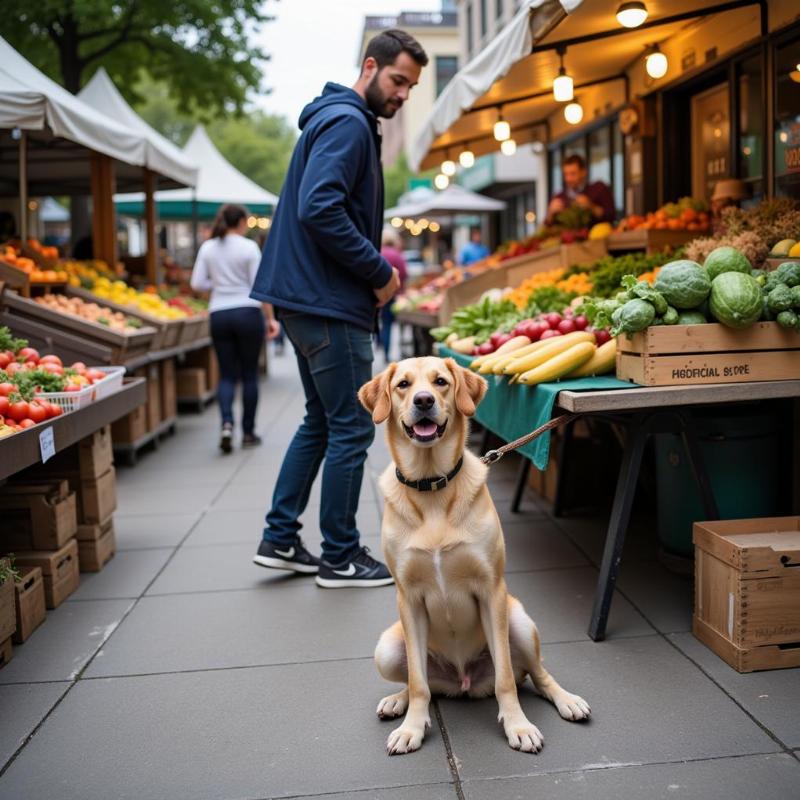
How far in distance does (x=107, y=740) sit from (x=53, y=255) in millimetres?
7230

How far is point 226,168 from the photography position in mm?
19438

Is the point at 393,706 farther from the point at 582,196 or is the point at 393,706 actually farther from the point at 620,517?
the point at 582,196

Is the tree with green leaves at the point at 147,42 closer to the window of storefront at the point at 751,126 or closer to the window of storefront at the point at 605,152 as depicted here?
the window of storefront at the point at 605,152

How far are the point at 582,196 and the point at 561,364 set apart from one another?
6123mm

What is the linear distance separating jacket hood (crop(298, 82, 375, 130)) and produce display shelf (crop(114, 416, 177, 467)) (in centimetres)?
452

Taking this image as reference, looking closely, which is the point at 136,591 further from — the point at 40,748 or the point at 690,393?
the point at 690,393

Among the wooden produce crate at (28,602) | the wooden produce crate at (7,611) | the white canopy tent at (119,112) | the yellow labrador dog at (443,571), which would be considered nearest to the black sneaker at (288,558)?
the wooden produce crate at (28,602)

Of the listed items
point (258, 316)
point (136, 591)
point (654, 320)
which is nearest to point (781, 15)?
point (654, 320)

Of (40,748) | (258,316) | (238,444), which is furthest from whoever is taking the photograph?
(238,444)

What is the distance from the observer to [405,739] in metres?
3.13

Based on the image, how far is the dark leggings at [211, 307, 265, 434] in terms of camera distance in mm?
8867

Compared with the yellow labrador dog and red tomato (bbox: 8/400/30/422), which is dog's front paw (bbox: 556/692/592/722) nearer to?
the yellow labrador dog

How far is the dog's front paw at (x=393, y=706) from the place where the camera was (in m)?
3.36

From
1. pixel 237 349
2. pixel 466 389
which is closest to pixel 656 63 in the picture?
pixel 237 349
